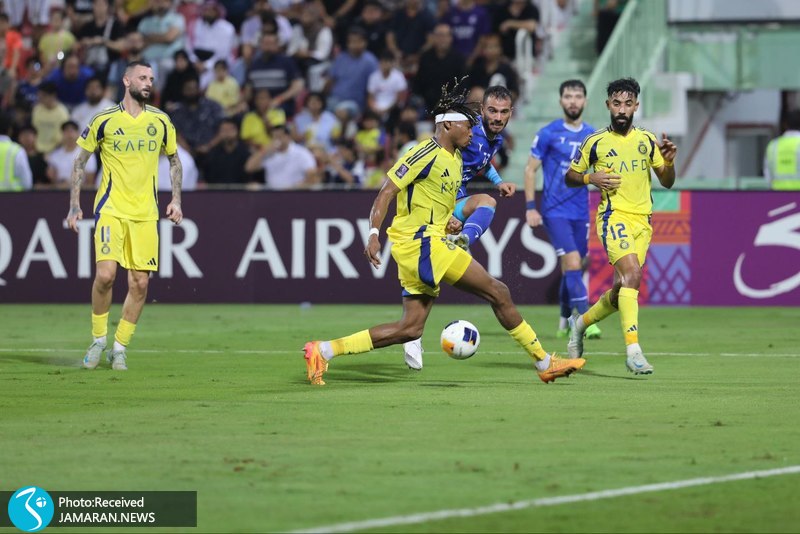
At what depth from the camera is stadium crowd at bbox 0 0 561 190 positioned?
2308 centimetres

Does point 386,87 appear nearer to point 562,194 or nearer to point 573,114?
point 562,194

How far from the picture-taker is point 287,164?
22781 millimetres

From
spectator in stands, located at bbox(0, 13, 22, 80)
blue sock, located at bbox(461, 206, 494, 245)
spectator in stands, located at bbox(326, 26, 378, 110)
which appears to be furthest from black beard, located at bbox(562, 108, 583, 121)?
spectator in stands, located at bbox(0, 13, 22, 80)

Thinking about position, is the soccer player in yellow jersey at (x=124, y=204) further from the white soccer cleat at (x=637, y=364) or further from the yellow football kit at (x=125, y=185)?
the white soccer cleat at (x=637, y=364)

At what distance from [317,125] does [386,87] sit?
136 cm

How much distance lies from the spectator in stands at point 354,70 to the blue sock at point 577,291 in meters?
9.54

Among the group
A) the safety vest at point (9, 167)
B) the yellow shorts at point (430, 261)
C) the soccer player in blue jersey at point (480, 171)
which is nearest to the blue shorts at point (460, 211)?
the soccer player in blue jersey at point (480, 171)

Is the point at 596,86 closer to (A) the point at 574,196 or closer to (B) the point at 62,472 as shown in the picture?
(A) the point at 574,196

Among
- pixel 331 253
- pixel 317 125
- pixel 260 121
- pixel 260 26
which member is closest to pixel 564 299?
pixel 331 253

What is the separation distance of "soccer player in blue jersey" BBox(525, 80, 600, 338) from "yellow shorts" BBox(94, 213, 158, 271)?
4426mm

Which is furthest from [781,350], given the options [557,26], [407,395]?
[557,26]

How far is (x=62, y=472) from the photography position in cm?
805

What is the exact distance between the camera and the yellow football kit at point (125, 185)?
13.2 metres

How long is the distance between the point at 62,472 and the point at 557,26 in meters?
19.5
